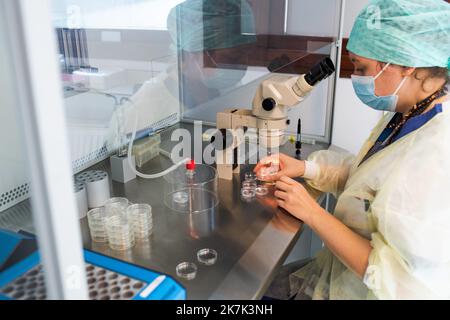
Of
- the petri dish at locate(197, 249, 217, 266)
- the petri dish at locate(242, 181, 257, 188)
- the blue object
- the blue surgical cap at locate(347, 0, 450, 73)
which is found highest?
the blue surgical cap at locate(347, 0, 450, 73)

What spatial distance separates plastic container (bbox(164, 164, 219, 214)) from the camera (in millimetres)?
1291

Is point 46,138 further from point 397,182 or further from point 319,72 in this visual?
point 319,72

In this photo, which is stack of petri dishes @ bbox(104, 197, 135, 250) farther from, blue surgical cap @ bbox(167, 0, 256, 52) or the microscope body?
blue surgical cap @ bbox(167, 0, 256, 52)

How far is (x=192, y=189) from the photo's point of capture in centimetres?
141

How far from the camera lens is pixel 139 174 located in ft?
4.87

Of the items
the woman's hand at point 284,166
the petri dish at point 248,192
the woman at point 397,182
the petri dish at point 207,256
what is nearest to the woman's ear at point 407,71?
the woman at point 397,182

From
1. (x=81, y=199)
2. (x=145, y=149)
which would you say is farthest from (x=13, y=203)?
(x=145, y=149)

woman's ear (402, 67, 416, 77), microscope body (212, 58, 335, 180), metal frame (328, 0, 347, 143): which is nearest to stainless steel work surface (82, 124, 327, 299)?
microscope body (212, 58, 335, 180)

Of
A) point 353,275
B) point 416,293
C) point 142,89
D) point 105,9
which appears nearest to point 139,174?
point 142,89

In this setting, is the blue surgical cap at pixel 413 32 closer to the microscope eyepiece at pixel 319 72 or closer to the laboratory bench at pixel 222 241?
the microscope eyepiece at pixel 319 72

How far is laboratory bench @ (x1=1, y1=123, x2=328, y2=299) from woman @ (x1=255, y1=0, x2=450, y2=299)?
0.10 metres

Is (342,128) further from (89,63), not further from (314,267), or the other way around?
(89,63)

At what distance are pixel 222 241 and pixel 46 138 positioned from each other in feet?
2.37

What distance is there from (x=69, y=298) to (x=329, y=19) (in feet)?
5.35
